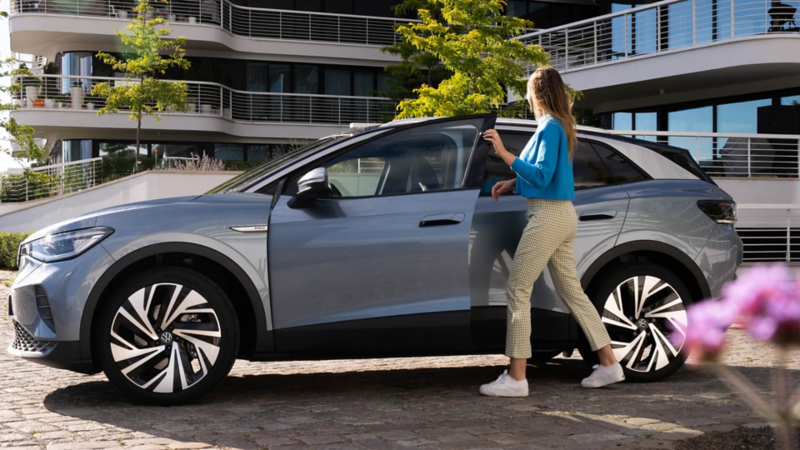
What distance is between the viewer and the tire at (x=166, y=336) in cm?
488

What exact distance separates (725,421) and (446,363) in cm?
268

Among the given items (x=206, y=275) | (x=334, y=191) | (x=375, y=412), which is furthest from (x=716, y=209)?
(x=206, y=275)

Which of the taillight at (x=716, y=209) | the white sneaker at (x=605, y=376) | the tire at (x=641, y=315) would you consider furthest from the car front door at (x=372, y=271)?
the taillight at (x=716, y=209)

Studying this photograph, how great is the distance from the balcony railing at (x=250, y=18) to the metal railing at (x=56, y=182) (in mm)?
5795

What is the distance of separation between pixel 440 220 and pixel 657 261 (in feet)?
5.50

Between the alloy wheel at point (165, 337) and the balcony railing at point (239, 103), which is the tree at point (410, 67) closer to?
the balcony railing at point (239, 103)

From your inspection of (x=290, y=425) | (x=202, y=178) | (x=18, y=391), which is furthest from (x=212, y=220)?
(x=202, y=178)

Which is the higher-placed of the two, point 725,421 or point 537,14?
point 537,14

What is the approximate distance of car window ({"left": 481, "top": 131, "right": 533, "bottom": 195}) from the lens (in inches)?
214

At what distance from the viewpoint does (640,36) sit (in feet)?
73.7

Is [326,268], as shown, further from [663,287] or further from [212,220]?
[663,287]

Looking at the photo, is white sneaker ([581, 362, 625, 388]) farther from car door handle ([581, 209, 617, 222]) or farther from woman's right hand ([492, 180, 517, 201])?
woman's right hand ([492, 180, 517, 201])

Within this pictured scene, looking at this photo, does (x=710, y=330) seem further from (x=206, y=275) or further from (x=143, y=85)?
(x=143, y=85)

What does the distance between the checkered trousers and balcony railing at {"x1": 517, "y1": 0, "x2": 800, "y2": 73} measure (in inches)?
603
